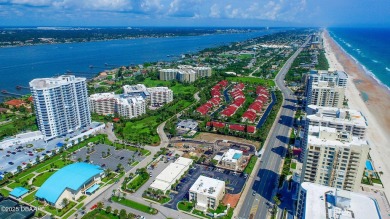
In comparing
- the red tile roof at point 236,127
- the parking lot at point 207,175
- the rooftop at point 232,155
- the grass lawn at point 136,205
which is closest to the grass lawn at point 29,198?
the grass lawn at point 136,205

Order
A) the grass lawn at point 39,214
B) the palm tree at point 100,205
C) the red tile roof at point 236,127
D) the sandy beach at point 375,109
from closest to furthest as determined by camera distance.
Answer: the grass lawn at point 39,214 < the palm tree at point 100,205 < the sandy beach at point 375,109 < the red tile roof at point 236,127

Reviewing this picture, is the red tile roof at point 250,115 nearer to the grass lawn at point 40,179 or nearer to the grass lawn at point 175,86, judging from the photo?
the grass lawn at point 175,86

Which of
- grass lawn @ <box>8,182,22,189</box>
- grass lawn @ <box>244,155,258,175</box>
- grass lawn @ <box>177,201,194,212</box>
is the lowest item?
grass lawn @ <box>8,182,22,189</box>

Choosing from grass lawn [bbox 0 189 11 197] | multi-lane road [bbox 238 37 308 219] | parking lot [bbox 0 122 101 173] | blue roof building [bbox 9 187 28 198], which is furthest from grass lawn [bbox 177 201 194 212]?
parking lot [bbox 0 122 101 173]

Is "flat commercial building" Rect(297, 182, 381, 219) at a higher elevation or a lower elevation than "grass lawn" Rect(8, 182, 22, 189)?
higher

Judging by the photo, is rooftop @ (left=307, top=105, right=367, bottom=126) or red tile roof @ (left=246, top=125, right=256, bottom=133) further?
red tile roof @ (left=246, top=125, right=256, bottom=133)

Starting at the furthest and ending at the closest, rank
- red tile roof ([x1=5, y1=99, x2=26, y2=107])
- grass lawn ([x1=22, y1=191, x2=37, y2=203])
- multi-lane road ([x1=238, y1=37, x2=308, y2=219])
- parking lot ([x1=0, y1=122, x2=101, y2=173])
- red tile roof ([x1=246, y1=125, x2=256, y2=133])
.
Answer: red tile roof ([x1=5, y1=99, x2=26, y2=107]) < red tile roof ([x1=246, y1=125, x2=256, y2=133]) < parking lot ([x1=0, y1=122, x2=101, y2=173]) < grass lawn ([x1=22, y1=191, x2=37, y2=203]) < multi-lane road ([x1=238, y1=37, x2=308, y2=219])

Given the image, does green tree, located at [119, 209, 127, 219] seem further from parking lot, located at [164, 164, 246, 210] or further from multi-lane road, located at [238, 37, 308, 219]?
multi-lane road, located at [238, 37, 308, 219]

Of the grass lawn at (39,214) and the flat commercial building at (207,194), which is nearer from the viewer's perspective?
the grass lawn at (39,214)
